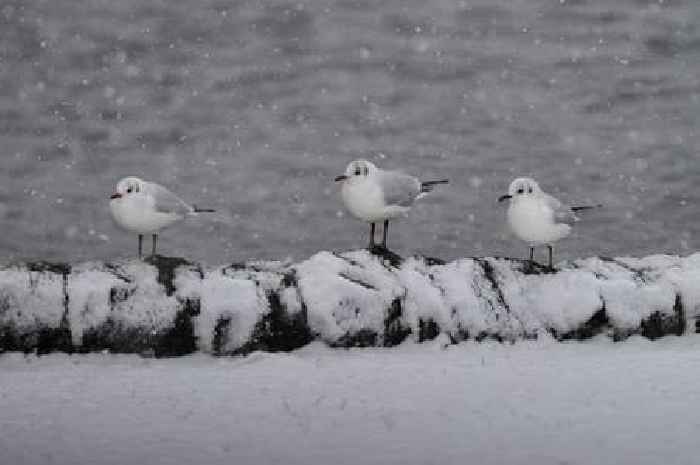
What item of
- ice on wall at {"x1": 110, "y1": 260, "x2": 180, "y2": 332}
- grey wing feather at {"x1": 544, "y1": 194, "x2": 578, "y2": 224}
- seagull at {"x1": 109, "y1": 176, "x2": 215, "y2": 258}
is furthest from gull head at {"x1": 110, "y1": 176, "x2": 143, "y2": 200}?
grey wing feather at {"x1": 544, "y1": 194, "x2": 578, "y2": 224}

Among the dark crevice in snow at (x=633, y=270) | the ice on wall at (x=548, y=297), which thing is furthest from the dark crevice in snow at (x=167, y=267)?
the dark crevice in snow at (x=633, y=270)

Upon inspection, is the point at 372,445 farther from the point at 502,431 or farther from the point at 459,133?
the point at 459,133

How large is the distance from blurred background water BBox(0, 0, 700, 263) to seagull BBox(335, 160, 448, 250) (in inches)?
121

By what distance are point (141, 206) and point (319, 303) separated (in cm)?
138

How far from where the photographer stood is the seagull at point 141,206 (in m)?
6.27

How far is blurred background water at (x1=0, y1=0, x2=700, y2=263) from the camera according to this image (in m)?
9.81

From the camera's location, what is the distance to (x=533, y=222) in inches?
257

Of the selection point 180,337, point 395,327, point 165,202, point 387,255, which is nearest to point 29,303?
point 180,337

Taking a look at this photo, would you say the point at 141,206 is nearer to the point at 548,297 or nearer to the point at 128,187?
the point at 128,187

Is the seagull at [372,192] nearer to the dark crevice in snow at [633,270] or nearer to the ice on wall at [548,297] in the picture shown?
the ice on wall at [548,297]

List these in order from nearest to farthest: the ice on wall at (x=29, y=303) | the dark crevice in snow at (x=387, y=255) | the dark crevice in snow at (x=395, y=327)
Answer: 1. the ice on wall at (x=29, y=303)
2. the dark crevice in snow at (x=395, y=327)
3. the dark crevice in snow at (x=387, y=255)

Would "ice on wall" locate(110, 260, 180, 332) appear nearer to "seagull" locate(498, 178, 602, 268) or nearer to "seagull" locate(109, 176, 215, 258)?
"seagull" locate(109, 176, 215, 258)

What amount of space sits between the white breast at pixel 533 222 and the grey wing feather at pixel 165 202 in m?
2.07

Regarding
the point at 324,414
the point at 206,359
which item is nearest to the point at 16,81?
the point at 206,359
